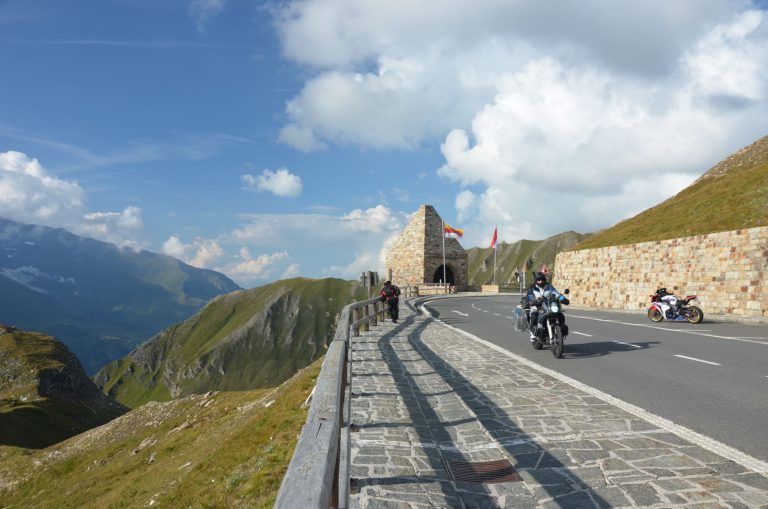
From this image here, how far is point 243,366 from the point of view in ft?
597

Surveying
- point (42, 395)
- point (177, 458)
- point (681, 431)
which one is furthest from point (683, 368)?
point (42, 395)

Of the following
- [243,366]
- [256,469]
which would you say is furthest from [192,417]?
[243,366]

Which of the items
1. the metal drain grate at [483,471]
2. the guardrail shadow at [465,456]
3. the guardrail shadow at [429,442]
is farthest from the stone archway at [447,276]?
the metal drain grate at [483,471]

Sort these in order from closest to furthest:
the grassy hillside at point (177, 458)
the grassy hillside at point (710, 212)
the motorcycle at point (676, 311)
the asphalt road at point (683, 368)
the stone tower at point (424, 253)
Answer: the asphalt road at point (683, 368)
the grassy hillside at point (177, 458)
the motorcycle at point (676, 311)
the grassy hillside at point (710, 212)
the stone tower at point (424, 253)

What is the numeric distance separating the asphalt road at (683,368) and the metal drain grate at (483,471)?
97.6 inches

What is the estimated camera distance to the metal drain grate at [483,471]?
460cm

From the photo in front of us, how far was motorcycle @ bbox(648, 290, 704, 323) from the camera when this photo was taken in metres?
18.8

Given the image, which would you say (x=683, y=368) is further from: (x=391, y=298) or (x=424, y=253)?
(x=424, y=253)

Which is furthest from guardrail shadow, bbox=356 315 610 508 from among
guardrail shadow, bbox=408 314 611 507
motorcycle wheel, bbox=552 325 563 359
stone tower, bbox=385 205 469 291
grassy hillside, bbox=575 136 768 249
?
stone tower, bbox=385 205 469 291

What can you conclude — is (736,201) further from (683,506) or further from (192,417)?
(192,417)

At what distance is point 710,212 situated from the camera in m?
29.6

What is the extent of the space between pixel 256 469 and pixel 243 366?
18527cm

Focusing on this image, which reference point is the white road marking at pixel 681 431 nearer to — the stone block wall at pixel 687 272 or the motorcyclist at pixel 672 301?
the motorcyclist at pixel 672 301

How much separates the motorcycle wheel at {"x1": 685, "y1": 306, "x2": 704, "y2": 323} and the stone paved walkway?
13.2 meters
